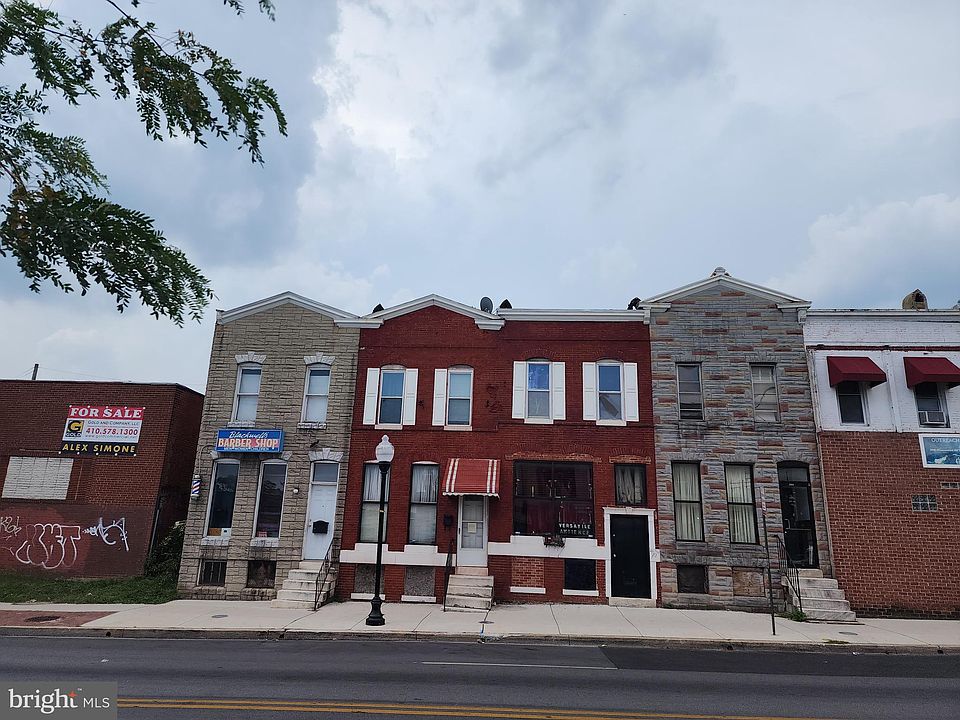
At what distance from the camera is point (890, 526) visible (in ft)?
56.6

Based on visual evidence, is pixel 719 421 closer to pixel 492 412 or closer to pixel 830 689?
pixel 492 412

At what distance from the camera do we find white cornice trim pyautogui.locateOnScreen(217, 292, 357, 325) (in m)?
20.4

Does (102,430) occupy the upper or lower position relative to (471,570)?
upper

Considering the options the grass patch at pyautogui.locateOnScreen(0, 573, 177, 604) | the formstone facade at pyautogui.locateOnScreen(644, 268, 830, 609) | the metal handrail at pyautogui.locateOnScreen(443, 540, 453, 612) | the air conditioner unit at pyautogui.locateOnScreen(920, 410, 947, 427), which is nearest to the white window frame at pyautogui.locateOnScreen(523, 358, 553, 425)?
the formstone facade at pyautogui.locateOnScreen(644, 268, 830, 609)

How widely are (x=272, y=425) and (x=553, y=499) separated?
9368 millimetres

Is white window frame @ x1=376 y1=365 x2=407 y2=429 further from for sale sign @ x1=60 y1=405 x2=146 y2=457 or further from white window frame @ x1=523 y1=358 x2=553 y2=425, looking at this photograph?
for sale sign @ x1=60 y1=405 x2=146 y2=457

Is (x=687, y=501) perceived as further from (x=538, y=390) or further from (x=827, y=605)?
(x=538, y=390)

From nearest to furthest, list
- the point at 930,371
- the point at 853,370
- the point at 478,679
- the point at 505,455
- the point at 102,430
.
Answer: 1. the point at 478,679
2. the point at 930,371
3. the point at 853,370
4. the point at 505,455
5. the point at 102,430

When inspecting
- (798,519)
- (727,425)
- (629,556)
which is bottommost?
(629,556)

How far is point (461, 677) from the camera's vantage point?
1021 cm

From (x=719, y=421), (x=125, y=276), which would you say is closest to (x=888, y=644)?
(x=719, y=421)

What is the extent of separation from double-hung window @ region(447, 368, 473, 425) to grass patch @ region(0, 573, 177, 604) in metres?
10.1

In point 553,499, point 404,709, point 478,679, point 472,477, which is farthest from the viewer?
point 553,499

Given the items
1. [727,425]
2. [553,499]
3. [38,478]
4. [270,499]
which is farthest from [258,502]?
[727,425]
